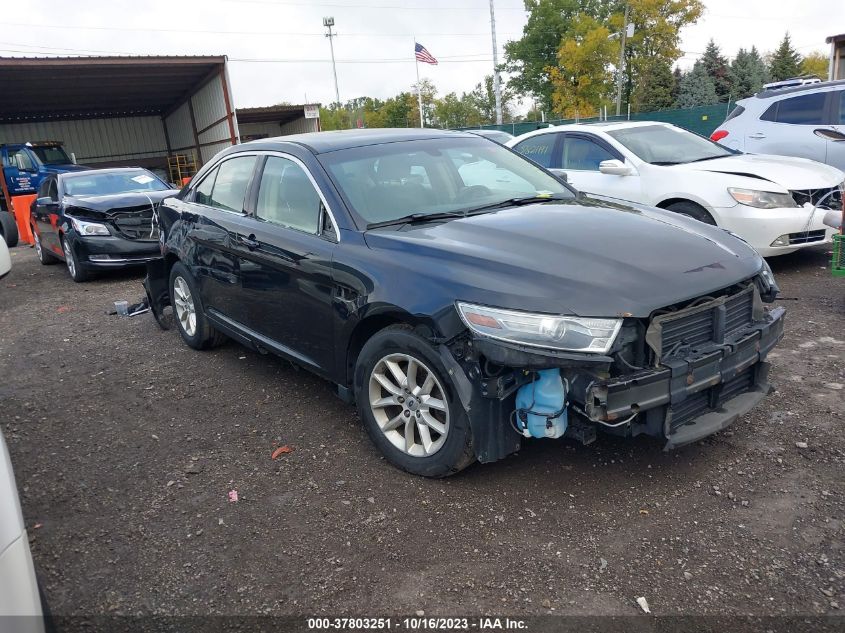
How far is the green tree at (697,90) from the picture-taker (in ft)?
142

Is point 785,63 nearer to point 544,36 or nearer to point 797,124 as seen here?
point 544,36

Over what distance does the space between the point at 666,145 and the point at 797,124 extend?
3110 millimetres

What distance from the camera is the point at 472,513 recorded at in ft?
10.1

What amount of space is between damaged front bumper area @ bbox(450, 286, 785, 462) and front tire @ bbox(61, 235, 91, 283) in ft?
25.7

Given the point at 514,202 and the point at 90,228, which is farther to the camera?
the point at 90,228

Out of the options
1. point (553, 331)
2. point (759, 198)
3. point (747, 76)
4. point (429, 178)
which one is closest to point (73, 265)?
point (429, 178)

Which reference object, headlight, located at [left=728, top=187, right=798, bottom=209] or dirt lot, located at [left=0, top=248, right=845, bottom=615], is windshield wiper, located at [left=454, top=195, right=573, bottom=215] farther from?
headlight, located at [left=728, top=187, right=798, bottom=209]

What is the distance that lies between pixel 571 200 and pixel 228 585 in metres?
2.92

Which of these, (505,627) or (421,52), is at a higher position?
(421,52)

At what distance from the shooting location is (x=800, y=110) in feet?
30.6

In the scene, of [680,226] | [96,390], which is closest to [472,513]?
[680,226]

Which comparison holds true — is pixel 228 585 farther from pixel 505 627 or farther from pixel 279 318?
pixel 279 318

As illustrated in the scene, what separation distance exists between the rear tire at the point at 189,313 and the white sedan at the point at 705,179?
3.97m

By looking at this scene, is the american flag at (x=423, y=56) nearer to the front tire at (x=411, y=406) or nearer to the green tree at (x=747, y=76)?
the green tree at (x=747, y=76)
